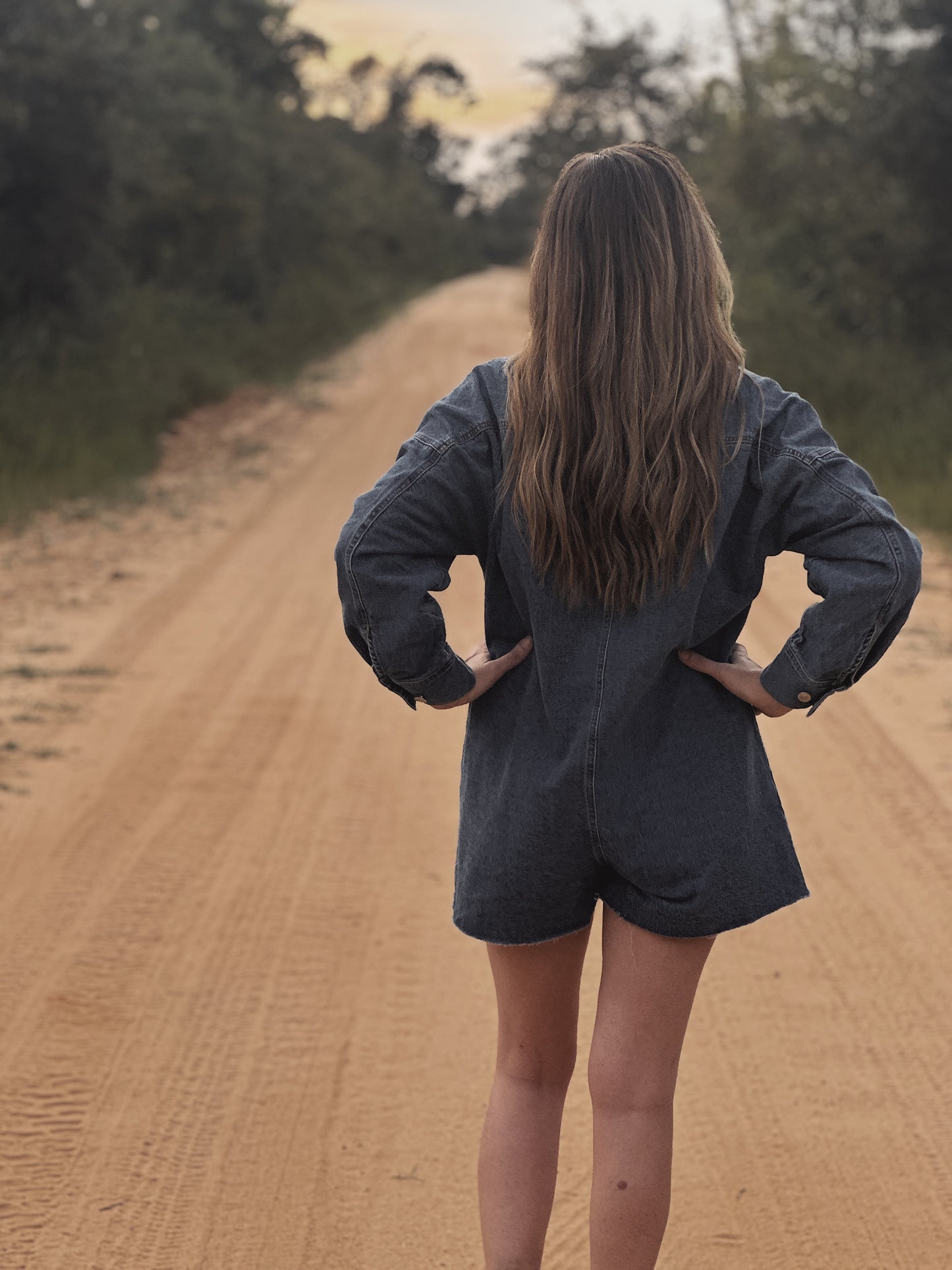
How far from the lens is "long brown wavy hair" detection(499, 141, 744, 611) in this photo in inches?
64.4

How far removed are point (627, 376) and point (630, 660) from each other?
0.37 m

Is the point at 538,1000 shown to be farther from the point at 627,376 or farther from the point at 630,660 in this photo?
the point at 627,376

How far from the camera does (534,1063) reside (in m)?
1.95

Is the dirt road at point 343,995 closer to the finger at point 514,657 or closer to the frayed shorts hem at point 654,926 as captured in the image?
the frayed shorts hem at point 654,926

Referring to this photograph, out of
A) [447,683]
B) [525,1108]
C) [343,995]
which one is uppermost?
[447,683]

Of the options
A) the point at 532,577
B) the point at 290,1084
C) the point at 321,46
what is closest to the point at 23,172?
the point at 290,1084

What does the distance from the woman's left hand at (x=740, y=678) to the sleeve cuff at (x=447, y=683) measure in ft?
0.98

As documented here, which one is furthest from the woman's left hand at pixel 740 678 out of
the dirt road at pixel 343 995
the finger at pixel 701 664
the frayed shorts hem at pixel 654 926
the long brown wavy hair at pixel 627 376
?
the dirt road at pixel 343 995

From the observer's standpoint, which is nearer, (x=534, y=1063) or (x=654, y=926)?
(x=654, y=926)

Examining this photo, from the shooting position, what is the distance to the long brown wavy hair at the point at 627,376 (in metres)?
1.63

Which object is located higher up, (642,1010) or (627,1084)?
(642,1010)

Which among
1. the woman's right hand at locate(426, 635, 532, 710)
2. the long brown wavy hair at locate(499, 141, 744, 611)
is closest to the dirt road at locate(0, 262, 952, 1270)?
the woman's right hand at locate(426, 635, 532, 710)

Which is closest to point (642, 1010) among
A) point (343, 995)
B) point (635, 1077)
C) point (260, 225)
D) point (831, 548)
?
point (635, 1077)

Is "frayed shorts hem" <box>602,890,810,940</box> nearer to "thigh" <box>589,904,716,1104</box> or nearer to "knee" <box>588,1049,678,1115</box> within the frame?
"thigh" <box>589,904,716,1104</box>
